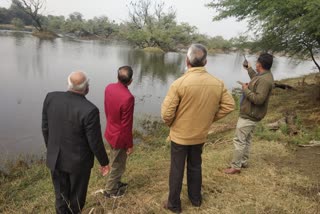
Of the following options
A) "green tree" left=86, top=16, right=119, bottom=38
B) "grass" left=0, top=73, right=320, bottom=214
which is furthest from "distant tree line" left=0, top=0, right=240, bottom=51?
"grass" left=0, top=73, right=320, bottom=214

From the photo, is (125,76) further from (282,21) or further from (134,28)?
(134,28)

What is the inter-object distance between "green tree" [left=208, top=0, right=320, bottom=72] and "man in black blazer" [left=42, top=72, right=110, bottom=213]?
20.3 feet

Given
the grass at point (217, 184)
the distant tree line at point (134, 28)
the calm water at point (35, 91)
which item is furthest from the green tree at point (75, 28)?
the grass at point (217, 184)

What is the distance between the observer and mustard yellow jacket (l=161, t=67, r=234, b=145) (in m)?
2.89

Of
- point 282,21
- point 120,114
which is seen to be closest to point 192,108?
point 120,114

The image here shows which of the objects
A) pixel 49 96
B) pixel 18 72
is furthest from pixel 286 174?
pixel 18 72

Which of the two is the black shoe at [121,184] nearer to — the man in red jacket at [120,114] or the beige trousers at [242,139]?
the man in red jacket at [120,114]

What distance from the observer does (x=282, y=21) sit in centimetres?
945

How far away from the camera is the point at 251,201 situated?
11.8ft

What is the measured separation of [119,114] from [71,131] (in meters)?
0.67

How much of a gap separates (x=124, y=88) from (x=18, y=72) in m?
13.8

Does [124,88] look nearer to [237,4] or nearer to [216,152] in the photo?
[216,152]

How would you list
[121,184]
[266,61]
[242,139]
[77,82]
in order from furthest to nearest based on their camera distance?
[242,139]
[121,184]
[266,61]
[77,82]

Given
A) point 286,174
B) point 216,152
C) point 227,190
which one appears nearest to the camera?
point 227,190
